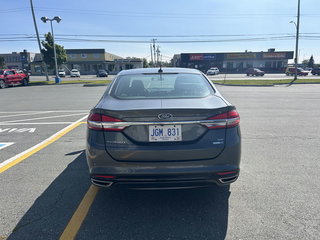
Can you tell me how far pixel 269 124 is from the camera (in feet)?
22.2

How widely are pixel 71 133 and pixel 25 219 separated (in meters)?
3.71

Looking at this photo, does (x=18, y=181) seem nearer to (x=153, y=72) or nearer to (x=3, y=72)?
(x=153, y=72)

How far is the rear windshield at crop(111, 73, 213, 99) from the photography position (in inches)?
113

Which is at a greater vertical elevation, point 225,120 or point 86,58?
point 86,58

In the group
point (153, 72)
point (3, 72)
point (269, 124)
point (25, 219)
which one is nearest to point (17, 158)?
point (25, 219)

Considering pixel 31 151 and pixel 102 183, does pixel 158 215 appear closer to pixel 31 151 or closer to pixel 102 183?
pixel 102 183

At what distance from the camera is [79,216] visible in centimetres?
262

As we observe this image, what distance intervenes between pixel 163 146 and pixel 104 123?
2.17ft

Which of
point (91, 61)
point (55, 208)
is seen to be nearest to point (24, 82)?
point (55, 208)

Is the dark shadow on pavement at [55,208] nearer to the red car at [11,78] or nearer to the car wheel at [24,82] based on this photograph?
the red car at [11,78]

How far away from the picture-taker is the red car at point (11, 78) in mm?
23078

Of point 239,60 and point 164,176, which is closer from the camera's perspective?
point 164,176

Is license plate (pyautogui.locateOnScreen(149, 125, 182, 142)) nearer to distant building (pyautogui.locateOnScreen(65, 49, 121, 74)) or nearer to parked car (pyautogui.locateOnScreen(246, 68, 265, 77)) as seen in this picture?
parked car (pyautogui.locateOnScreen(246, 68, 265, 77))

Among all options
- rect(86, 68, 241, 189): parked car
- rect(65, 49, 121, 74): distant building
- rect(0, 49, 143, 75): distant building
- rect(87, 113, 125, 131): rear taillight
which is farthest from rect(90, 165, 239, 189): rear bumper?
rect(65, 49, 121, 74): distant building
